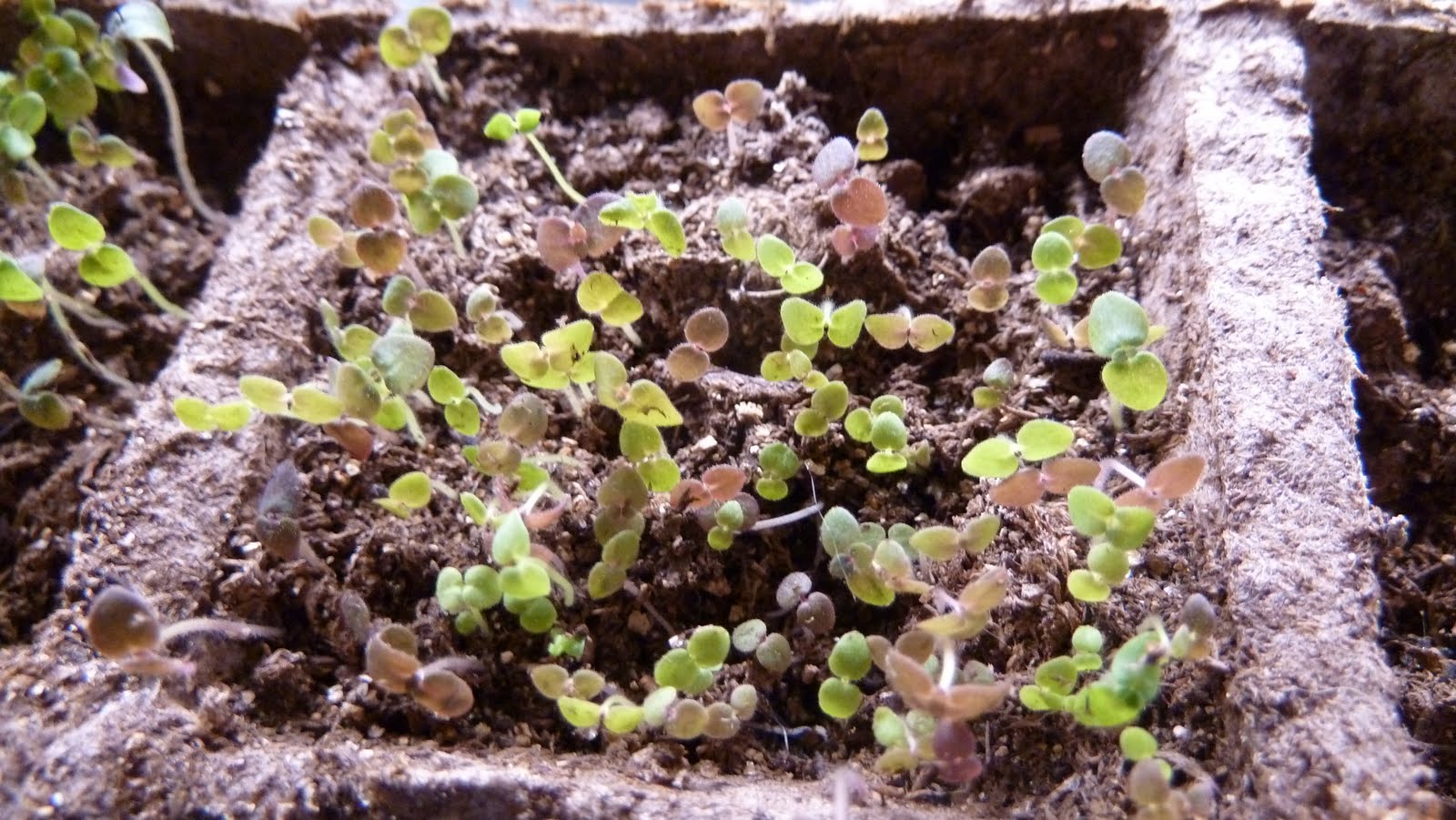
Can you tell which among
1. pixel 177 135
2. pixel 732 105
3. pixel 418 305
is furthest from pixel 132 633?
pixel 732 105

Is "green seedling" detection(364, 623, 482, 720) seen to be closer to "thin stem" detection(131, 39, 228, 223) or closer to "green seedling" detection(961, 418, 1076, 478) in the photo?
"green seedling" detection(961, 418, 1076, 478)

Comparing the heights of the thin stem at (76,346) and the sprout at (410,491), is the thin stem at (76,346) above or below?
above

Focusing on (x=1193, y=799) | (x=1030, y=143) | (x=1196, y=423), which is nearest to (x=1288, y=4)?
(x=1030, y=143)

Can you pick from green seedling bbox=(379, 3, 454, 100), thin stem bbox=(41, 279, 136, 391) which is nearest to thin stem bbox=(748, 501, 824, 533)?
green seedling bbox=(379, 3, 454, 100)

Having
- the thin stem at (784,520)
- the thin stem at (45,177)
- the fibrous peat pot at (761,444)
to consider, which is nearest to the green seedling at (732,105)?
the fibrous peat pot at (761,444)

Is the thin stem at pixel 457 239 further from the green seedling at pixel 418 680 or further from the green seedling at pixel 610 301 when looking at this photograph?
the green seedling at pixel 418 680
